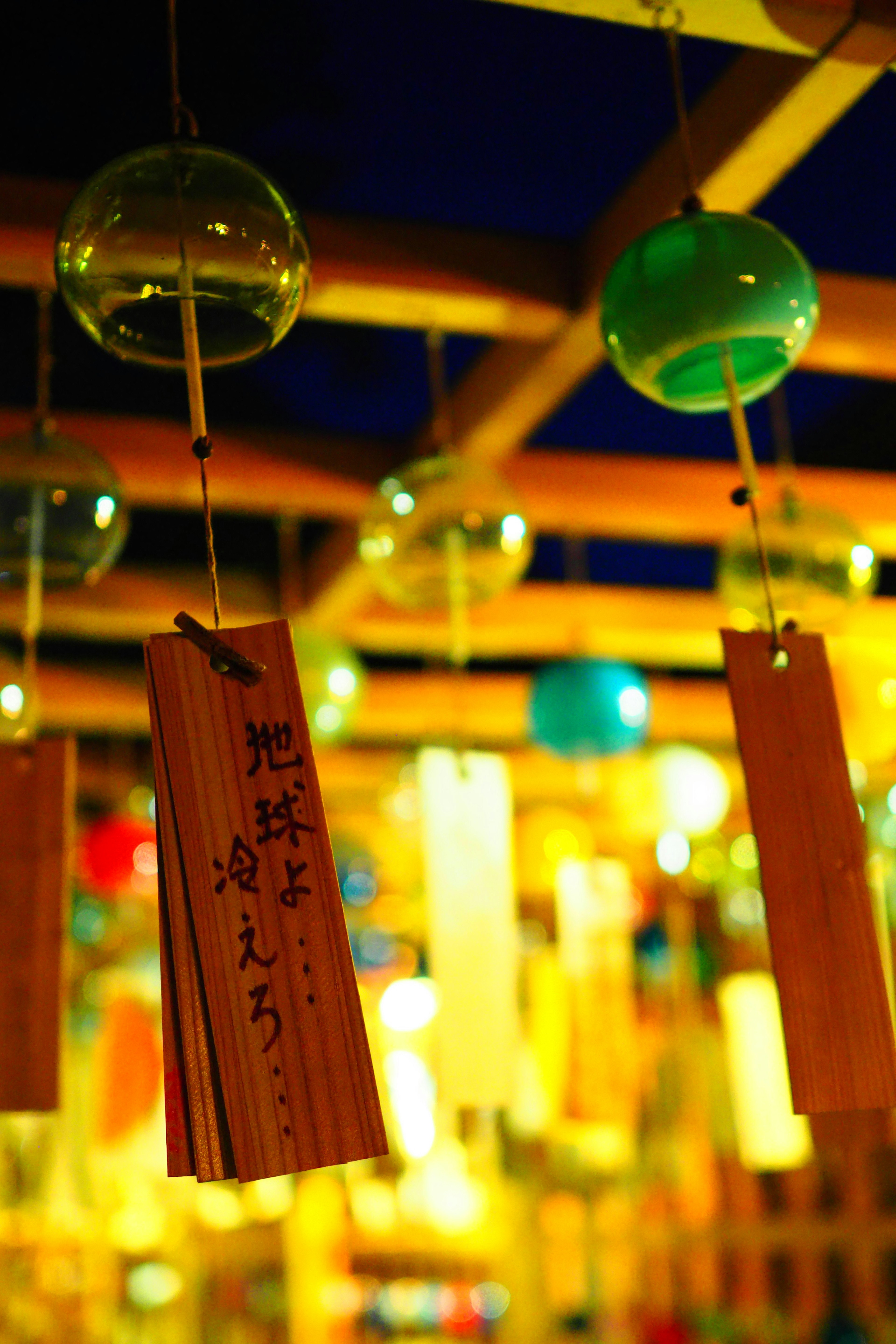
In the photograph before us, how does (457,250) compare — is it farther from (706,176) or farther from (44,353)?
(44,353)

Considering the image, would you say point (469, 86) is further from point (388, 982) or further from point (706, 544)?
point (388, 982)

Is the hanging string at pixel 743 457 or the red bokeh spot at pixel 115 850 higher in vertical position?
the red bokeh spot at pixel 115 850

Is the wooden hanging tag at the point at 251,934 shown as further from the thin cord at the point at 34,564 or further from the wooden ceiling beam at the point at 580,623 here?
the wooden ceiling beam at the point at 580,623

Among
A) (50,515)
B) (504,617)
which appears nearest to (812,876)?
(50,515)

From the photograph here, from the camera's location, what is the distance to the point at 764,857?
1078 mm

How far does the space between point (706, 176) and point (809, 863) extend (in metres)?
0.89

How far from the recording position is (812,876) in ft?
3.56

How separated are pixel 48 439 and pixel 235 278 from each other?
601 mm

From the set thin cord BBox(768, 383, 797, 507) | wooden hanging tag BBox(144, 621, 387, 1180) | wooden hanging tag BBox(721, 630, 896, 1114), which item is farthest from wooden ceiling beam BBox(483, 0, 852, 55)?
thin cord BBox(768, 383, 797, 507)

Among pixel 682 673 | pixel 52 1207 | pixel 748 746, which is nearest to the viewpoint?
pixel 748 746

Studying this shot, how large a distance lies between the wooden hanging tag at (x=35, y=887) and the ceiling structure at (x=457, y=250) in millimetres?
248

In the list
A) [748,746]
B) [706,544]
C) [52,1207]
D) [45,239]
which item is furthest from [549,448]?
[52,1207]

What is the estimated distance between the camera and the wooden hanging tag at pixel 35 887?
1.39 meters

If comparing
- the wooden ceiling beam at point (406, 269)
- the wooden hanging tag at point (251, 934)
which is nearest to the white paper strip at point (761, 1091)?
the wooden ceiling beam at point (406, 269)
